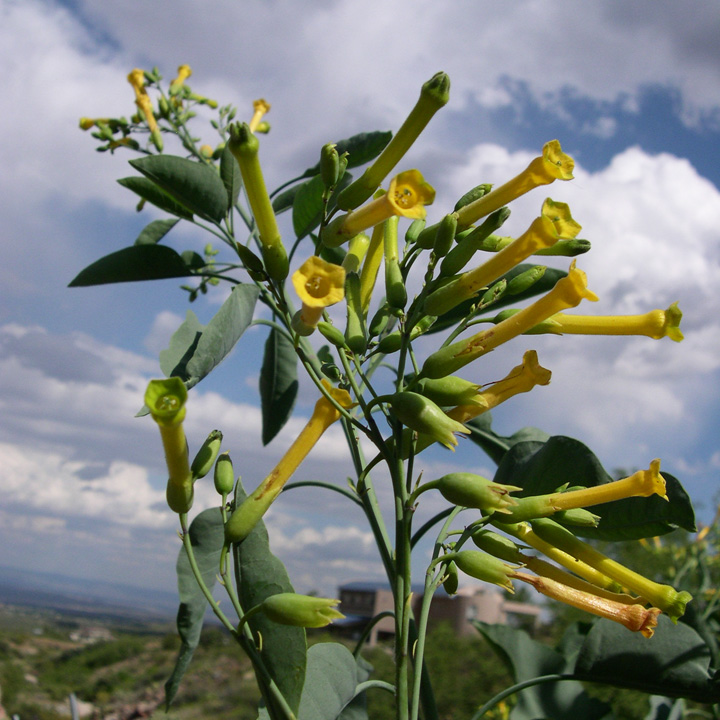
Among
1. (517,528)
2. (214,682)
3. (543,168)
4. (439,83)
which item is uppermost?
(439,83)

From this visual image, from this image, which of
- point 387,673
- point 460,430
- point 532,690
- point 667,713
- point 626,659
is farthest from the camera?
point 387,673

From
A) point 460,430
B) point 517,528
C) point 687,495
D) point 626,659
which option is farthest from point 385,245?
point 626,659

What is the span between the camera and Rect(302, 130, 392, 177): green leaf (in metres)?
1.95

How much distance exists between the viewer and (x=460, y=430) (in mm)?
981

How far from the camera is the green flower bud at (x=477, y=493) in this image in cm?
100

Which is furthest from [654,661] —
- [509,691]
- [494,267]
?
[494,267]

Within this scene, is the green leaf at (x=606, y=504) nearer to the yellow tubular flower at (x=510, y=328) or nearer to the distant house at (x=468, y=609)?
the yellow tubular flower at (x=510, y=328)

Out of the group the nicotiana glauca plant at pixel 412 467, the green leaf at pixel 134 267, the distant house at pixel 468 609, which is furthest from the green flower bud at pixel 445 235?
the distant house at pixel 468 609

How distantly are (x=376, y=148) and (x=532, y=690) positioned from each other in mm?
1711

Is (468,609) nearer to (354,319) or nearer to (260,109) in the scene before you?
(260,109)

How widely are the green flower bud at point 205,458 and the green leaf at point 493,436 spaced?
911 millimetres

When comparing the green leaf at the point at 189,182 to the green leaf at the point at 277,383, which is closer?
the green leaf at the point at 189,182

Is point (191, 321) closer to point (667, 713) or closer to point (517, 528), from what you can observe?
point (517, 528)

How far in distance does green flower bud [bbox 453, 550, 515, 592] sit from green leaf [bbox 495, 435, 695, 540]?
22 cm
